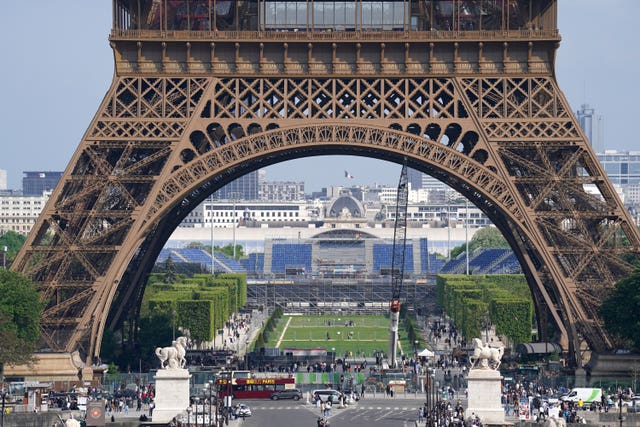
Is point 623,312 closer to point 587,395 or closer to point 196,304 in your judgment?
point 587,395

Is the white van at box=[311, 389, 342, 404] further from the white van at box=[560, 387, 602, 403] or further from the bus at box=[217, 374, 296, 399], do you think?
the white van at box=[560, 387, 602, 403]

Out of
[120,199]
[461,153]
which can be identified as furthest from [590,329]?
[120,199]

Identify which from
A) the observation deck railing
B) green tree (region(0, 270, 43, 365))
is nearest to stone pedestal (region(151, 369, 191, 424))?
green tree (region(0, 270, 43, 365))

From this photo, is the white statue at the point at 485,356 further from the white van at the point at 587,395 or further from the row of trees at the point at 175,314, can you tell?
the row of trees at the point at 175,314

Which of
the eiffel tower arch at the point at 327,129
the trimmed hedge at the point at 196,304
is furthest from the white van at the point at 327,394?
the trimmed hedge at the point at 196,304

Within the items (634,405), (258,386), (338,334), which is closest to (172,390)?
(258,386)

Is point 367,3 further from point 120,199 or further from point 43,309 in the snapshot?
point 43,309
